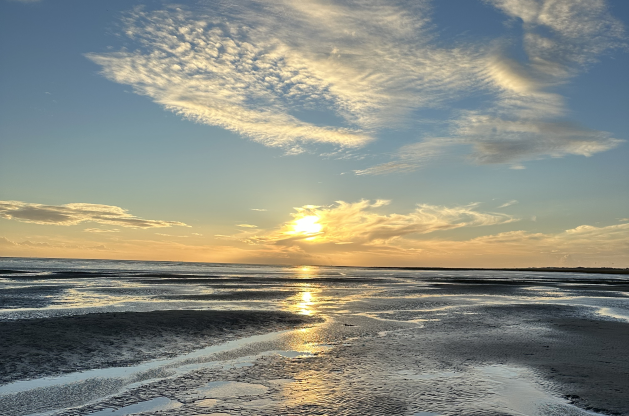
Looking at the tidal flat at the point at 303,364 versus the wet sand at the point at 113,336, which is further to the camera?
the wet sand at the point at 113,336

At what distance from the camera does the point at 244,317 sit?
24844mm

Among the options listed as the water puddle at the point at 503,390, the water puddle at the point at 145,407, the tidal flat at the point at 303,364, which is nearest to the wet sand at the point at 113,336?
the tidal flat at the point at 303,364

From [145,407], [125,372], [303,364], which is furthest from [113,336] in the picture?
[145,407]

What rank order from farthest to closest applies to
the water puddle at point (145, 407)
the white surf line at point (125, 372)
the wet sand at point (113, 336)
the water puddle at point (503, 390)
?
the wet sand at point (113, 336) < the white surf line at point (125, 372) < the water puddle at point (503, 390) < the water puddle at point (145, 407)


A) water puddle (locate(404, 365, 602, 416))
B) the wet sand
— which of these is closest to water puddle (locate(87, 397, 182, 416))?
the wet sand

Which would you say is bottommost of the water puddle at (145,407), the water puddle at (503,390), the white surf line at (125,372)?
the white surf line at (125,372)

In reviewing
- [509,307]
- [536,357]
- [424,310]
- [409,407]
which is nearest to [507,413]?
[409,407]

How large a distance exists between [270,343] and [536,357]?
9.85 metres

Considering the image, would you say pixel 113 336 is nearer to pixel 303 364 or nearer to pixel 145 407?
pixel 303 364

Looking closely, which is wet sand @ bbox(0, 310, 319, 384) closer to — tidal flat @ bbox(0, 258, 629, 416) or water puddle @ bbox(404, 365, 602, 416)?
tidal flat @ bbox(0, 258, 629, 416)

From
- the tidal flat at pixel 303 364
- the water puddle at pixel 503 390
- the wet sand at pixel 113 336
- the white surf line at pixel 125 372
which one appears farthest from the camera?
the wet sand at pixel 113 336

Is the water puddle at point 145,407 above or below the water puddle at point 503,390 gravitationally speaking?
above

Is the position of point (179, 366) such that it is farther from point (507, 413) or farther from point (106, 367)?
point (507, 413)

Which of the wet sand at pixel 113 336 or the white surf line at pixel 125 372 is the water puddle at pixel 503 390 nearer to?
the white surf line at pixel 125 372
